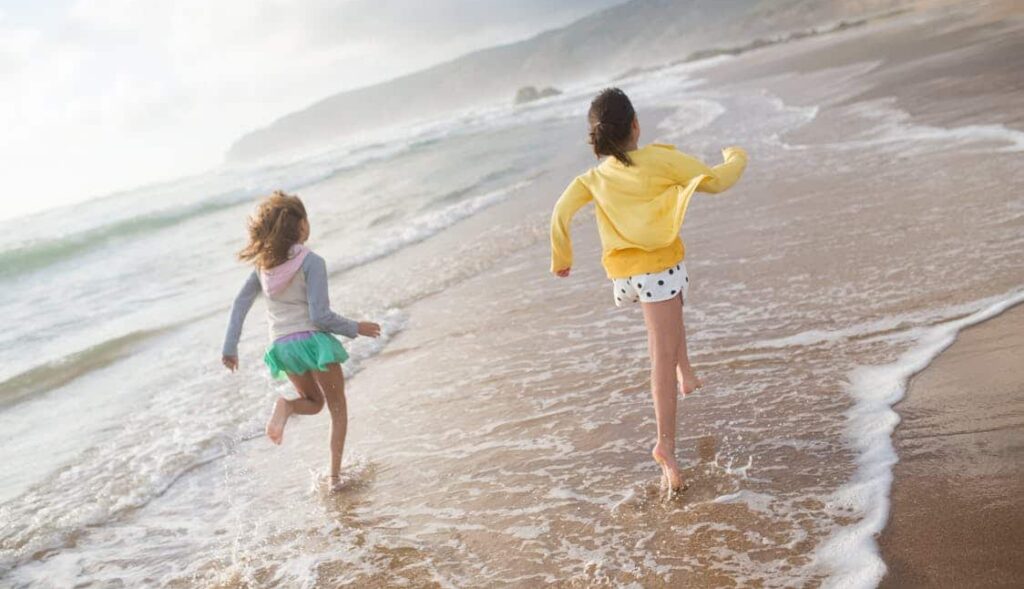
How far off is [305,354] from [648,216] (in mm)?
2068

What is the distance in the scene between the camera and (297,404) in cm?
443

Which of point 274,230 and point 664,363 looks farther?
point 274,230

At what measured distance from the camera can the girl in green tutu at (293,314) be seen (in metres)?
4.14

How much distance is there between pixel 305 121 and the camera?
156875 mm

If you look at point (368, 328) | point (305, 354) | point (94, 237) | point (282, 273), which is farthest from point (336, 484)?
point (94, 237)

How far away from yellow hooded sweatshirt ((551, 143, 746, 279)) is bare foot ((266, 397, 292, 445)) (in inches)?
74.3

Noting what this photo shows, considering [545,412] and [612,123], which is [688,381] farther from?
[612,123]

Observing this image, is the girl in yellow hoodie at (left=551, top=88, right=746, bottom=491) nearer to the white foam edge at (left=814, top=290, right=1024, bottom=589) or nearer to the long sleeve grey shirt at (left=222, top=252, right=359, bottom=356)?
the white foam edge at (left=814, top=290, right=1024, bottom=589)

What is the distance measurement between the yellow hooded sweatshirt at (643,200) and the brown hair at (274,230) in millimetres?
1537

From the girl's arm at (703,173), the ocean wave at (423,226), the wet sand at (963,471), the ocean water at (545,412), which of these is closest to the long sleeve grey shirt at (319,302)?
the ocean water at (545,412)

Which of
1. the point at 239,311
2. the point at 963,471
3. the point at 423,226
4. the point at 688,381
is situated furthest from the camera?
the point at 423,226

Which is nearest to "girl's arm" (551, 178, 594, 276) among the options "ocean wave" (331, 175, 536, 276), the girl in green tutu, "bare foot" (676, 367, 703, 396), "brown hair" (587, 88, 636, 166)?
"brown hair" (587, 88, 636, 166)

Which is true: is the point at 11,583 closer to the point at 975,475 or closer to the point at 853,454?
the point at 853,454

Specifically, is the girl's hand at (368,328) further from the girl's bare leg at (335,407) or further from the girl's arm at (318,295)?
the girl's bare leg at (335,407)
